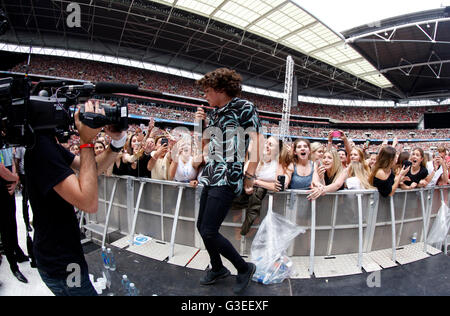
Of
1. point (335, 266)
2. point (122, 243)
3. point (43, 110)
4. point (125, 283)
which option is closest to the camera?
point (43, 110)

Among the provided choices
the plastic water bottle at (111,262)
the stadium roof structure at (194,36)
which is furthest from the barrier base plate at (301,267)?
the stadium roof structure at (194,36)

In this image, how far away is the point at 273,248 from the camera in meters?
2.18

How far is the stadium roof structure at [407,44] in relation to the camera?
12.5m

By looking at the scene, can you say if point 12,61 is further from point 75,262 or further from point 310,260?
point 310,260

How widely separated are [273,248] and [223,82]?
168 cm

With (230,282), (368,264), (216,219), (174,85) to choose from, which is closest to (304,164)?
(368,264)

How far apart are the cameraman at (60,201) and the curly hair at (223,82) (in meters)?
1.01

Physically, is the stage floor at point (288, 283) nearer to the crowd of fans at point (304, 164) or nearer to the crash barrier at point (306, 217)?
the crash barrier at point (306, 217)

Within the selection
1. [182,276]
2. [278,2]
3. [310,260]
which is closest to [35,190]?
[182,276]

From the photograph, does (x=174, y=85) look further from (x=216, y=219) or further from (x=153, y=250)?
(x=216, y=219)

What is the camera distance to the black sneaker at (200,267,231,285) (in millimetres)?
1944

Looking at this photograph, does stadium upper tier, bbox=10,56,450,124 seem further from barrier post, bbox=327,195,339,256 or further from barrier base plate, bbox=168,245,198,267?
barrier post, bbox=327,195,339,256

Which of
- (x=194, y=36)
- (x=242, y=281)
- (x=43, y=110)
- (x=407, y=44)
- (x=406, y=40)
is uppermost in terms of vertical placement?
(x=194, y=36)
